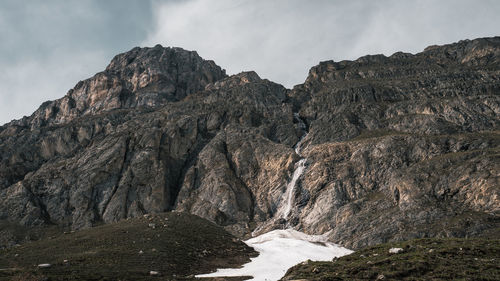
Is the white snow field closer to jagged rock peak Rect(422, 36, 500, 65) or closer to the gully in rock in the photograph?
the gully in rock

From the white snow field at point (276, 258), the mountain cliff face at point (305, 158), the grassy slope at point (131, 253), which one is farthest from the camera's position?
the mountain cliff face at point (305, 158)

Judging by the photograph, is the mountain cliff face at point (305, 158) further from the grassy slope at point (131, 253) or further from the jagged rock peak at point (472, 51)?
the grassy slope at point (131, 253)

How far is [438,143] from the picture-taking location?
106 metres

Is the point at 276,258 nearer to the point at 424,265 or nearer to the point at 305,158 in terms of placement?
the point at 424,265

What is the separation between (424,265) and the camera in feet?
87.5

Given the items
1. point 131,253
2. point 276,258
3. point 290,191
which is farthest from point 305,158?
point 131,253

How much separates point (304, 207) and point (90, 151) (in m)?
81.1

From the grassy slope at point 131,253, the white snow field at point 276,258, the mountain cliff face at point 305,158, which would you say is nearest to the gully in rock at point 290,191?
the mountain cliff face at point 305,158

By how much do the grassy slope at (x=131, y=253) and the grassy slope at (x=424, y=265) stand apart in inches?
656

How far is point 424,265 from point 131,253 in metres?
33.1

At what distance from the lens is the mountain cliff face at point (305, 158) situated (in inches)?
3499

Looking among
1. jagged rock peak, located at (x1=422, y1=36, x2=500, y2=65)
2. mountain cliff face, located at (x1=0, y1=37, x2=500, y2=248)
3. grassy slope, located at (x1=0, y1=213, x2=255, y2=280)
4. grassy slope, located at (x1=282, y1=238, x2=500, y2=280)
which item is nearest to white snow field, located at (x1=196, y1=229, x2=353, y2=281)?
grassy slope, located at (x1=0, y1=213, x2=255, y2=280)

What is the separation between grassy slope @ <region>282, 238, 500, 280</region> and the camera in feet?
82.4

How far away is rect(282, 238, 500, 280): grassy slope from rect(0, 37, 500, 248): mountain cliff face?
5032cm
